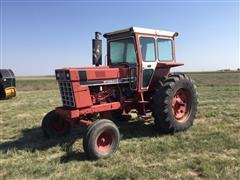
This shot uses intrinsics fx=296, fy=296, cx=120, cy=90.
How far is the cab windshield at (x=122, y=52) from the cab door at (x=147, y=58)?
23 cm

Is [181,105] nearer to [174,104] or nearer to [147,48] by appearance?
[174,104]

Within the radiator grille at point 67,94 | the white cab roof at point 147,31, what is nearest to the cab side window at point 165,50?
the white cab roof at point 147,31

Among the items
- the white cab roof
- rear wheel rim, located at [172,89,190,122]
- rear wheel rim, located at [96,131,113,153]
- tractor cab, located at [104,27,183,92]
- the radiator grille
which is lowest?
rear wheel rim, located at [96,131,113,153]

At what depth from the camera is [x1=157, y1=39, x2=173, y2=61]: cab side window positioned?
7.95 m

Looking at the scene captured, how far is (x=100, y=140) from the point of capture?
6129mm

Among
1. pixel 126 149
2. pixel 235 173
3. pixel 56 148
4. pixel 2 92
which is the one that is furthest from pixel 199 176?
pixel 2 92

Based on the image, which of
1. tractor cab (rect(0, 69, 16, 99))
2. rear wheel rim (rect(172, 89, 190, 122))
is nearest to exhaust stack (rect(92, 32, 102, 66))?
rear wheel rim (rect(172, 89, 190, 122))

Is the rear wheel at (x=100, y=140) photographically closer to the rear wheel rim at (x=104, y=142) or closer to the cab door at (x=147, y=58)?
the rear wheel rim at (x=104, y=142)

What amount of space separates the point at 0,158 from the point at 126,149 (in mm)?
2600

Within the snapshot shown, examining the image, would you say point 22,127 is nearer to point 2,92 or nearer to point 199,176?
point 199,176

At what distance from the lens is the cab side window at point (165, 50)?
26.1 feet

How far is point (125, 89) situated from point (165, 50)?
5.29 ft

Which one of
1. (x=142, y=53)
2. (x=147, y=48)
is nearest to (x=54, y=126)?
(x=142, y=53)

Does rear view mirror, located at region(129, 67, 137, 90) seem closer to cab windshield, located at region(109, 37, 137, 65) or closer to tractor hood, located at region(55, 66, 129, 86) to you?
tractor hood, located at region(55, 66, 129, 86)
